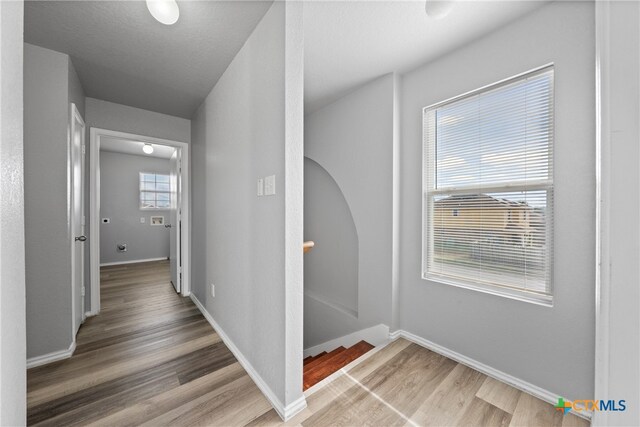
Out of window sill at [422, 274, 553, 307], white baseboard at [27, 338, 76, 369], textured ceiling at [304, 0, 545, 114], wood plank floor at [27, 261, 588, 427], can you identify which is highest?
textured ceiling at [304, 0, 545, 114]

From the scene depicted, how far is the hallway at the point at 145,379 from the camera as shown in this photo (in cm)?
137

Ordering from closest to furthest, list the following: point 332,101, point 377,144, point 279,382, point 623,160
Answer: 1. point 623,160
2. point 279,382
3. point 377,144
4. point 332,101

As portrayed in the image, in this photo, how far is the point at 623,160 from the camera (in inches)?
10.8

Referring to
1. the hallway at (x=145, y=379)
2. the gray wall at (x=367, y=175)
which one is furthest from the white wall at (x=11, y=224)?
the gray wall at (x=367, y=175)

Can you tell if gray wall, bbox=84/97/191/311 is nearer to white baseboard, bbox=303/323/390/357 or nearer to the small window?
white baseboard, bbox=303/323/390/357

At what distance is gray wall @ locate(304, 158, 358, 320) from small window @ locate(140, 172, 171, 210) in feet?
13.2

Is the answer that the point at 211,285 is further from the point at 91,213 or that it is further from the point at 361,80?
the point at 361,80

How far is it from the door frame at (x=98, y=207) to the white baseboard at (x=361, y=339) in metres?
1.98

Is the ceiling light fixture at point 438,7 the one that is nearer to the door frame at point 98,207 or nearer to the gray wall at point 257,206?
the gray wall at point 257,206

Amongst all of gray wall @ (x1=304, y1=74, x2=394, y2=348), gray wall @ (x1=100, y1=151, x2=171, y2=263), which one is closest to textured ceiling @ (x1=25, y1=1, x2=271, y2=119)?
gray wall @ (x1=304, y1=74, x2=394, y2=348)

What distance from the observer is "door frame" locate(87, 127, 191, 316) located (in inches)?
106

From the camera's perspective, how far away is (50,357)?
1.87m

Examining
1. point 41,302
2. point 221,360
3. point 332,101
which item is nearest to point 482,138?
point 332,101

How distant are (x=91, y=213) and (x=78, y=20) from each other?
1.93 m
